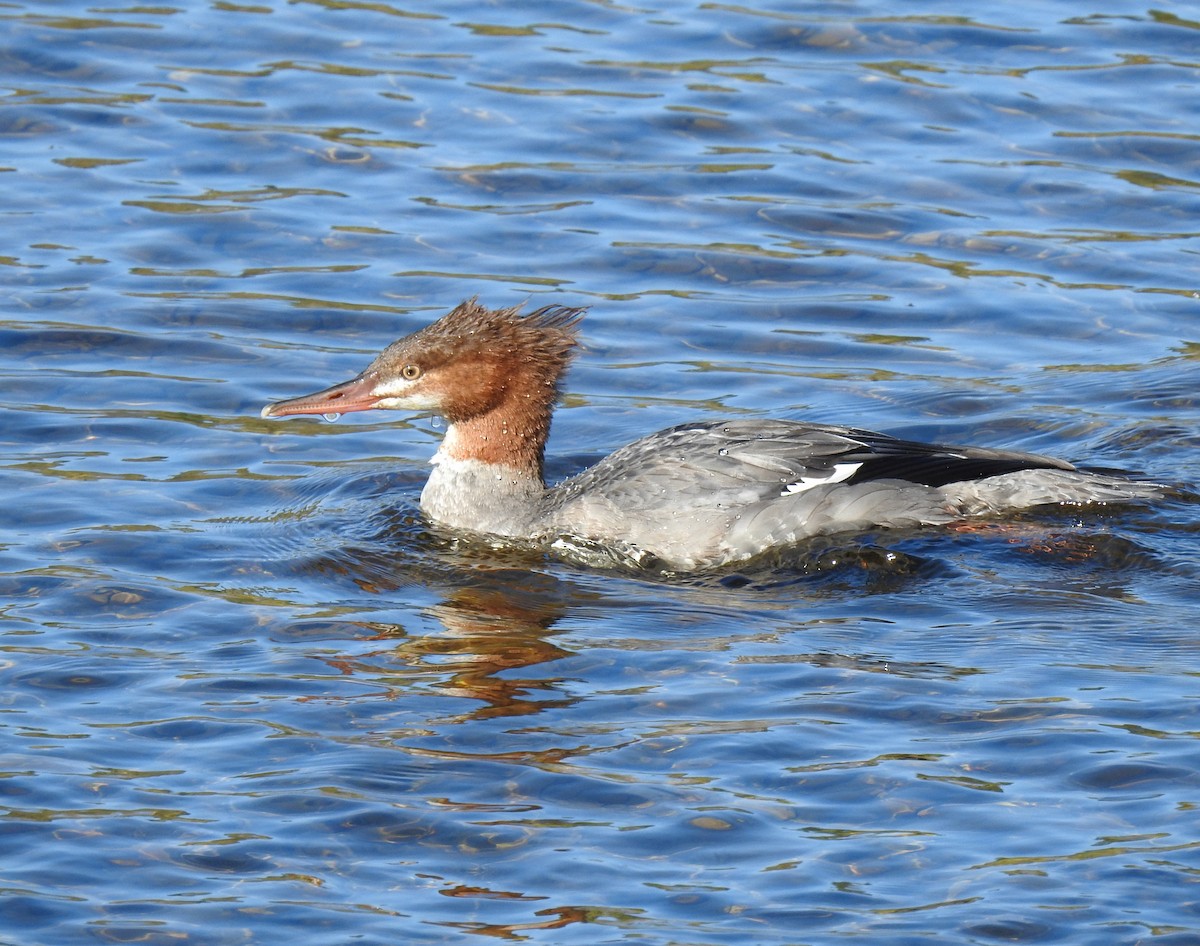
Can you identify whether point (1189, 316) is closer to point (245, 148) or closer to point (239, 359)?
point (239, 359)

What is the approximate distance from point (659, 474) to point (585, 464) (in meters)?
1.50

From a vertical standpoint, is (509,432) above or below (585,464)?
above

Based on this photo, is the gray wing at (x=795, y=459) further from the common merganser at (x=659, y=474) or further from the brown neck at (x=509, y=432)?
the brown neck at (x=509, y=432)

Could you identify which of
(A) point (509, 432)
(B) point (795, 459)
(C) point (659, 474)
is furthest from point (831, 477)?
(A) point (509, 432)

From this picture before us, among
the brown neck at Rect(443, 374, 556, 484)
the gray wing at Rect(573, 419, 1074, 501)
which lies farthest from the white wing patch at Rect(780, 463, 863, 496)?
the brown neck at Rect(443, 374, 556, 484)

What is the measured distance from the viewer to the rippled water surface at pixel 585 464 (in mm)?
6309

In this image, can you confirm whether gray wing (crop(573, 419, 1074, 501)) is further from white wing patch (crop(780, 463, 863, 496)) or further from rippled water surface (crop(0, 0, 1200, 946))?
rippled water surface (crop(0, 0, 1200, 946))

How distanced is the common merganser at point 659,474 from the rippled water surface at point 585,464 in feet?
0.65

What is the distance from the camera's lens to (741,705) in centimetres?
745

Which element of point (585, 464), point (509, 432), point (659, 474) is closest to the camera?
point (659, 474)

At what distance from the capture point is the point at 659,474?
9.51m

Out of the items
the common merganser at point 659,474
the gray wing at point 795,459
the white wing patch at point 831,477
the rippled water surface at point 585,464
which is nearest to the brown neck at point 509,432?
the common merganser at point 659,474

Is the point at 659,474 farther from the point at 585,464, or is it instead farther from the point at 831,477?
the point at 585,464

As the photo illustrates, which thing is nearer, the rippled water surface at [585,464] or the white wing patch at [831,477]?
the rippled water surface at [585,464]
